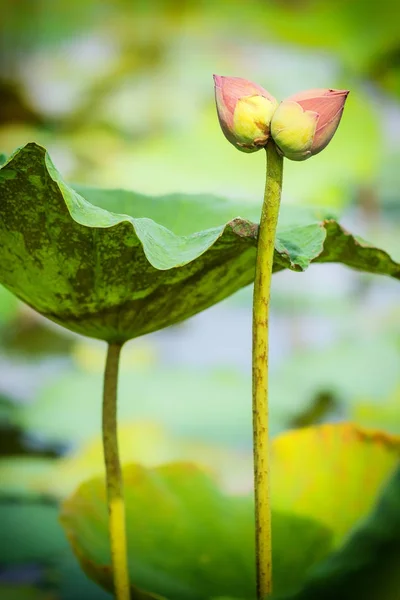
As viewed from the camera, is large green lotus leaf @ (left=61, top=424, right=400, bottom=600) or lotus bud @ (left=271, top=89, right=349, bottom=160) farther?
large green lotus leaf @ (left=61, top=424, right=400, bottom=600)

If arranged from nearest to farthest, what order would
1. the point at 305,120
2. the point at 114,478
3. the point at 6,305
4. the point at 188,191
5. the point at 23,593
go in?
1. the point at 305,120
2. the point at 114,478
3. the point at 23,593
4. the point at 188,191
5. the point at 6,305

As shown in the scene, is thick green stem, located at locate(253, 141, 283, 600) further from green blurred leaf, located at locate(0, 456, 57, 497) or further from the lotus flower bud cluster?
green blurred leaf, located at locate(0, 456, 57, 497)

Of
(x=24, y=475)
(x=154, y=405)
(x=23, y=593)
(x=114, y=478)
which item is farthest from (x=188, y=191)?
(x=114, y=478)

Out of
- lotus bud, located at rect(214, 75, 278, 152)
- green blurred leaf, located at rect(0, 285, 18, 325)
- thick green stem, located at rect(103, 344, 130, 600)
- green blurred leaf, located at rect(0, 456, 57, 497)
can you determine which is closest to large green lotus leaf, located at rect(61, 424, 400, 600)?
thick green stem, located at rect(103, 344, 130, 600)

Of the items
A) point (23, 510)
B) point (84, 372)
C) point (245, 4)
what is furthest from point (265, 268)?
point (245, 4)

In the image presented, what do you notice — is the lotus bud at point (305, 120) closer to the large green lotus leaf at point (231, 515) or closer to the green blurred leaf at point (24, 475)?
the large green lotus leaf at point (231, 515)

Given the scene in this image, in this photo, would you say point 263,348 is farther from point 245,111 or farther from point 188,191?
point 188,191
